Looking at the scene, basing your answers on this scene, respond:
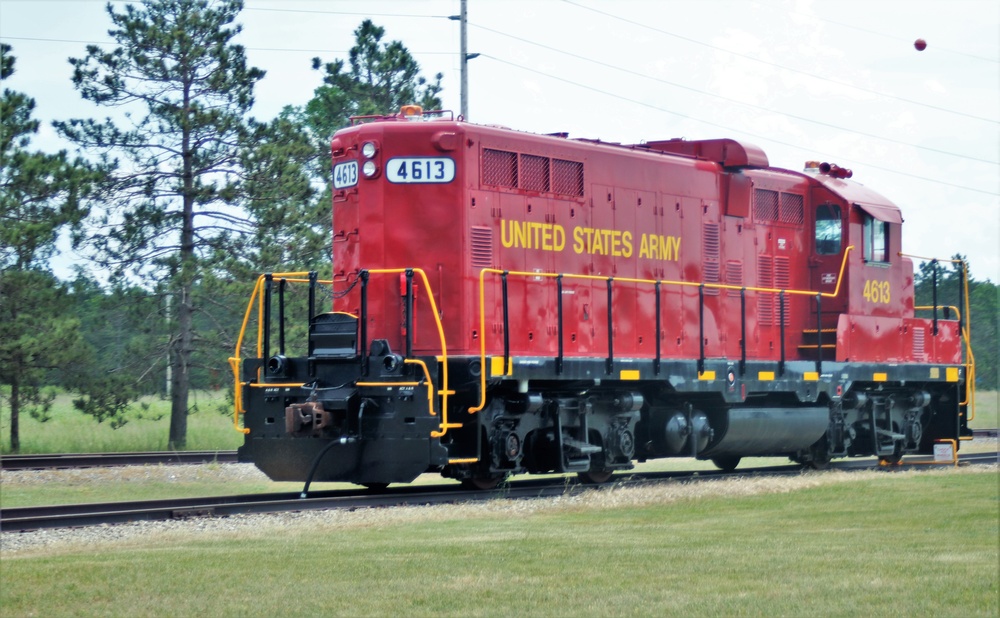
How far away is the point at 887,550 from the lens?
29.7 feet

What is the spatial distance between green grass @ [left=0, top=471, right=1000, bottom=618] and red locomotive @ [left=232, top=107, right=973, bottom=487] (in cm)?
174

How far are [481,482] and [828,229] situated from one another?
282 inches

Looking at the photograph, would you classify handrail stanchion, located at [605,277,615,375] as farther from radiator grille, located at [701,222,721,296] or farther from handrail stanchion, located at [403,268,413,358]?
handrail stanchion, located at [403,268,413,358]

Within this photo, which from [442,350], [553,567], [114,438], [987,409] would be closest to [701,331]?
[442,350]

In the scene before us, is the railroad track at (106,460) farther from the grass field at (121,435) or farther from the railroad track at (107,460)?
the grass field at (121,435)

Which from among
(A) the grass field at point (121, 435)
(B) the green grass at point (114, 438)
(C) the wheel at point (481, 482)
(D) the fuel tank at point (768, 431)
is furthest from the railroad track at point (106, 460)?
(D) the fuel tank at point (768, 431)

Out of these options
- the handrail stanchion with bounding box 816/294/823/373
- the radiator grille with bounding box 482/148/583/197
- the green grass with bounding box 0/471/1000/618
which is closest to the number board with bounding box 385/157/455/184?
the radiator grille with bounding box 482/148/583/197

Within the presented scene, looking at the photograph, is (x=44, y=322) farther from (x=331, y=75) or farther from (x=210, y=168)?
(x=331, y=75)

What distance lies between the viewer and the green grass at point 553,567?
297 inches

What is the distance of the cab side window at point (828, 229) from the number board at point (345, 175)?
24.8 ft

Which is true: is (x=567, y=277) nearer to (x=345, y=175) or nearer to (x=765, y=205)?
(x=345, y=175)

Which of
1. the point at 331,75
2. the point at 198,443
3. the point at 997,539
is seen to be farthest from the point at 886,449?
the point at 331,75

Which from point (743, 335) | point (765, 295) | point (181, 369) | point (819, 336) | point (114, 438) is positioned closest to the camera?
point (743, 335)

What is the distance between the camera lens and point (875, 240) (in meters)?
18.6
